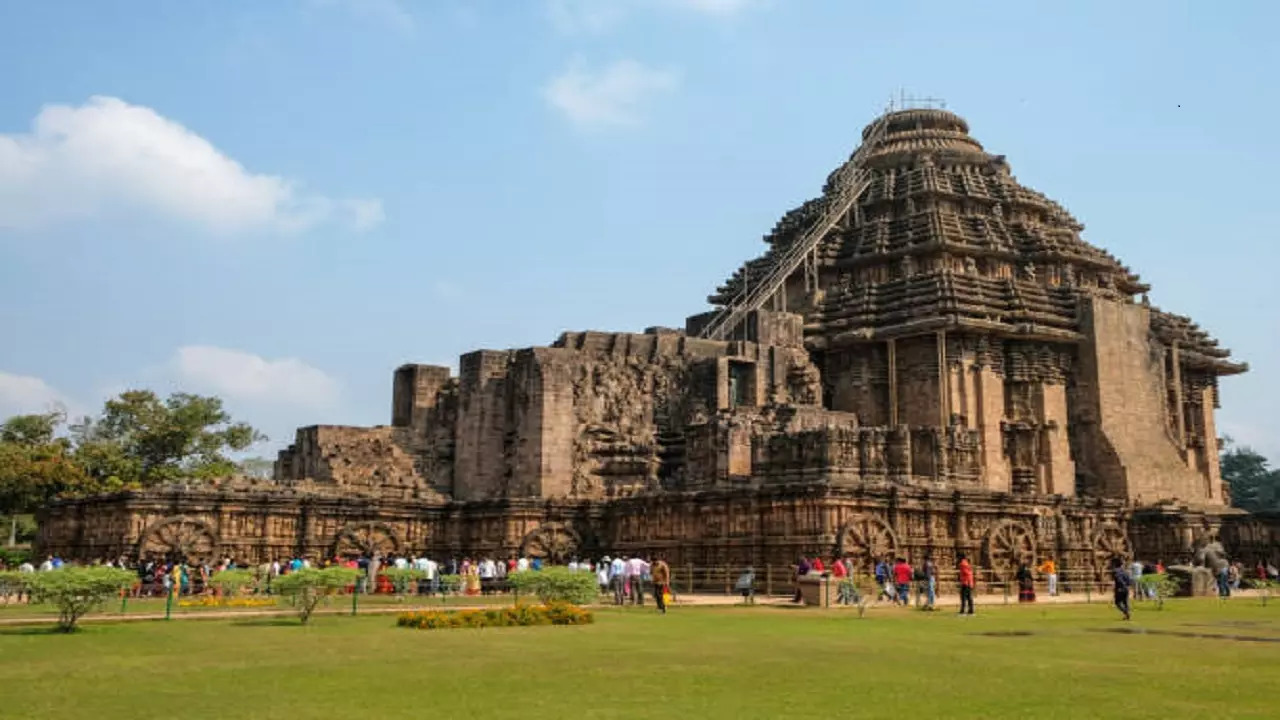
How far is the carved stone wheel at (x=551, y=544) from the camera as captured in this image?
43219 millimetres

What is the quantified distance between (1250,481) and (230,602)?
351 feet

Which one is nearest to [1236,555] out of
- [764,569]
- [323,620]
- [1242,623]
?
[764,569]

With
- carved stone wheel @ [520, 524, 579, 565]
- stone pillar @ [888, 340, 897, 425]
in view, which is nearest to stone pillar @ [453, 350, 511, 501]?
carved stone wheel @ [520, 524, 579, 565]

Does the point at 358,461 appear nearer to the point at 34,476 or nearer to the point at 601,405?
the point at 601,405

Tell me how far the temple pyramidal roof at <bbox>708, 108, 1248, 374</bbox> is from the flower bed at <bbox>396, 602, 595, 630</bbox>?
3226 centimetres

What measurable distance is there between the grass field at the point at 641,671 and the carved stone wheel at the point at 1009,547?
14207mm

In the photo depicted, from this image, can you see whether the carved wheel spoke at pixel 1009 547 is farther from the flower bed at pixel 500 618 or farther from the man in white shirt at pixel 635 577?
the flower bed at pixel 500 618

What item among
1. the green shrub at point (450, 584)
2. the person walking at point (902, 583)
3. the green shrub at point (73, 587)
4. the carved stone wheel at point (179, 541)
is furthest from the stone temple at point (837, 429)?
the green shrub at point (73, 587)

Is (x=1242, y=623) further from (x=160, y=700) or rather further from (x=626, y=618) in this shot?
(x=160, y=700)

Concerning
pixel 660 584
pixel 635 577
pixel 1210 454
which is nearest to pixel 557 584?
pixel 660 584

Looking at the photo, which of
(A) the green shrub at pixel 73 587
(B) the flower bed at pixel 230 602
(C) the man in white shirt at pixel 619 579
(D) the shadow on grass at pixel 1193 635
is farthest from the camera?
(C) the man in white shirt at pixel 619 579

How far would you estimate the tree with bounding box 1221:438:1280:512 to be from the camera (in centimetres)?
10825

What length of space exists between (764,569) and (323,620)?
1507 cm

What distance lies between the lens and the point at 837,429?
128 feet
